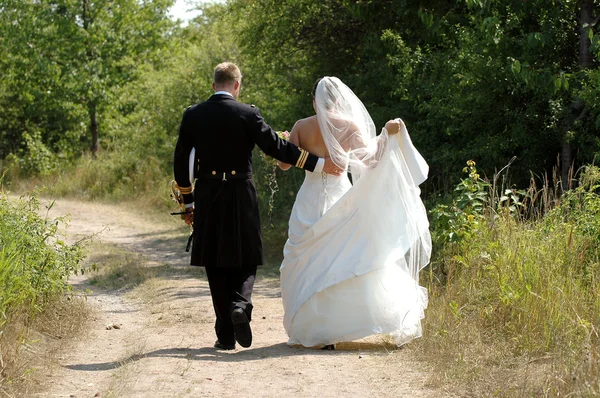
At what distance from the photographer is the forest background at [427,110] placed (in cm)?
734

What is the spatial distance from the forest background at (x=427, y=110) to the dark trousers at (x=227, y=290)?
150 centimetres

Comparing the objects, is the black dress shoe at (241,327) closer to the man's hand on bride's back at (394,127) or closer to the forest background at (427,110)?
the forest background at (427,110)

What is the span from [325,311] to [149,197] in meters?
14.1

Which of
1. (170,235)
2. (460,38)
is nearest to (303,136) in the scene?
(460,38)

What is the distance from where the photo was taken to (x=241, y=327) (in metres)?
6.90

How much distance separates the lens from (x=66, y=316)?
26.9 ft

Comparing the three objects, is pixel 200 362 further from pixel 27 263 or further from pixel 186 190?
pixel 27 263

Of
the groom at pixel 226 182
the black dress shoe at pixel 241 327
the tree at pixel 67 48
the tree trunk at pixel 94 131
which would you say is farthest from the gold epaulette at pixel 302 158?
the tree trunk at pixel 94 131

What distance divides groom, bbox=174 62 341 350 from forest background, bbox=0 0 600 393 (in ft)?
5.19

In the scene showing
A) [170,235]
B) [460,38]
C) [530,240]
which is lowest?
[170,235]

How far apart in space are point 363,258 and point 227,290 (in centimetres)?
107

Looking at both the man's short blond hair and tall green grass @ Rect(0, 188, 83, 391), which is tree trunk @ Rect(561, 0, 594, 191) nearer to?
the man's short blond hair

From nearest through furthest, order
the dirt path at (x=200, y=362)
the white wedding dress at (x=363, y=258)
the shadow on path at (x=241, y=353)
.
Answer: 1. the dirt path at (x=200, y=362)
2. the shadow on path at (x=241, y=353)
3. the white wedding dress at (x=363, y=258)

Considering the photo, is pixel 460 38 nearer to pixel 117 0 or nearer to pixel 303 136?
pixel 303 136
